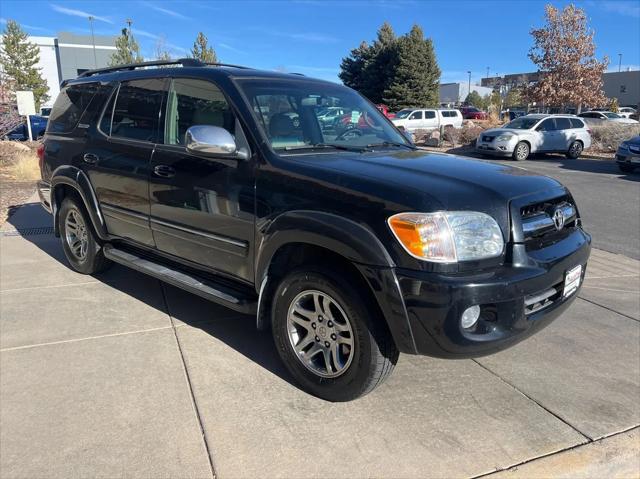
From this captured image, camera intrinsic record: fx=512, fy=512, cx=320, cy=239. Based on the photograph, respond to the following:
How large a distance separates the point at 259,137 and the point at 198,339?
159 centimetres

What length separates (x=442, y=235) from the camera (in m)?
2.49

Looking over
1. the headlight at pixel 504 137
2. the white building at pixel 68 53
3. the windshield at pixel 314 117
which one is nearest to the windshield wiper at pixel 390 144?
the windshield at pixel 314 117

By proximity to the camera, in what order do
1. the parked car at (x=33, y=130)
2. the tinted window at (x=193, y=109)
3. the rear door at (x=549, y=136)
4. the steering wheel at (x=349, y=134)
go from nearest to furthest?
the tinted window at (x=193, y=109), the steering wheel at (x=349, y=134), the rear door at (x=549, y=136), the parked car at (x=33, y=130)

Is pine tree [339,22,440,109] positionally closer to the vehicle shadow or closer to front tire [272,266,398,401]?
the vehicle shadow

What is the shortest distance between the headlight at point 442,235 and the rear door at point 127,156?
226cm

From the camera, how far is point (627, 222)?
8680mm

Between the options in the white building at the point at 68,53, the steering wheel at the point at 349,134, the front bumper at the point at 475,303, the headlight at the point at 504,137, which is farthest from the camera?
the white building at the point at 68,53

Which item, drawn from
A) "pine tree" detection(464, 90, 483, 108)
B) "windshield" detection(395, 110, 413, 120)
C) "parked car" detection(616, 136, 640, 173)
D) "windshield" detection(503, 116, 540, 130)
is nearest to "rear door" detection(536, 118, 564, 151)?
"windshield" detection(503, 116, 540, 130)

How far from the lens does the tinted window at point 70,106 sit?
480 cm

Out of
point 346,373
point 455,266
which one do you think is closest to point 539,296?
point 455,266

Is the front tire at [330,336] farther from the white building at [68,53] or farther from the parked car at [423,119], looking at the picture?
the white building at [68,53]

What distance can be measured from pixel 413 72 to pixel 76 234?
1640 inches

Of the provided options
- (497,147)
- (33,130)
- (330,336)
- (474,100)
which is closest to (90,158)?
(330,336)

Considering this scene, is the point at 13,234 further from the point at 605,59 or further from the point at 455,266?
the point at 605,59
